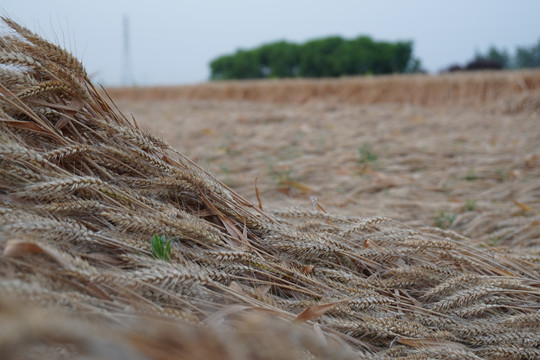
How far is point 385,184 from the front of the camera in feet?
9.51

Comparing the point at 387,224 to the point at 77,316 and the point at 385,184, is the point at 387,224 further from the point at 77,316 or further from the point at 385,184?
the point at 385,184

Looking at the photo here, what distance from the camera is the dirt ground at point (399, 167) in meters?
2.18

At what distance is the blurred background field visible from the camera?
2.26 meters

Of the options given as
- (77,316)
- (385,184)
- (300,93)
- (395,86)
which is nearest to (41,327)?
(77,316)

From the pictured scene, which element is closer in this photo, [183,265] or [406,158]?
[183,265]

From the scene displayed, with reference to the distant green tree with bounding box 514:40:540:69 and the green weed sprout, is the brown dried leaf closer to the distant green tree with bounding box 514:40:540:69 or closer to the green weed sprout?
the green weed sprout

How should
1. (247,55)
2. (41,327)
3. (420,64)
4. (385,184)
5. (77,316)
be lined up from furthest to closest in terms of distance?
1. (247,55)
2. (420,64)
3. (385,184)
4. (77,316)
5. (41,327)

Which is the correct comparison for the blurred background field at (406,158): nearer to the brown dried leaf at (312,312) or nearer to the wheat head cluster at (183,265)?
the wheat head cluster at (183,265)

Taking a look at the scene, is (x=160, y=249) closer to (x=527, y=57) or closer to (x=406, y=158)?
(x=406, y=158)

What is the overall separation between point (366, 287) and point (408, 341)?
17 cm

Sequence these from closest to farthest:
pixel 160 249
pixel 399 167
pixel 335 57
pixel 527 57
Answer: pixel 160 249, pixel 399 167, pixel 335 57, pixel 527 57

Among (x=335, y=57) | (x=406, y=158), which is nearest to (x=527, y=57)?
(x=335, y=57)

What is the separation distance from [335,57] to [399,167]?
83.1 feet

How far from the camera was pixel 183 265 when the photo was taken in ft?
2.80
